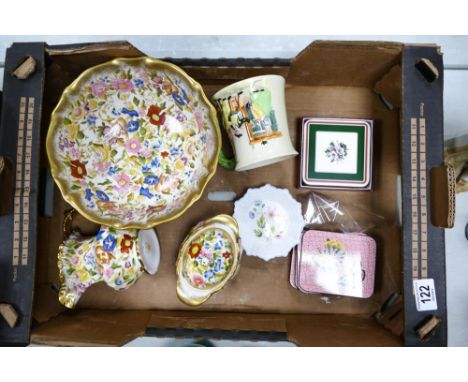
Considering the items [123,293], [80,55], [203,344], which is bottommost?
[203,344]

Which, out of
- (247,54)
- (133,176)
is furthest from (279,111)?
(133,176)

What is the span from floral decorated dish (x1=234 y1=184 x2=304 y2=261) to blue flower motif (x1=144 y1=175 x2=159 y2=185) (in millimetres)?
163

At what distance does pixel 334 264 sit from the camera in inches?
32.8

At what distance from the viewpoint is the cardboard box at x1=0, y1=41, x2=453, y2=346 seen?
2.18ft

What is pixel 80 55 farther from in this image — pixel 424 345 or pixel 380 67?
pixel 424 345

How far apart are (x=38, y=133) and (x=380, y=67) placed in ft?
1.96

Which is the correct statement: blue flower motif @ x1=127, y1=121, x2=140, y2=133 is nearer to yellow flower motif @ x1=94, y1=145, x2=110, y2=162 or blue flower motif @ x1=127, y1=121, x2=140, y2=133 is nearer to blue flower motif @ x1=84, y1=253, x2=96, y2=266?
yellow flower motif @ x1=94, y1=145, x2=110, y2=162

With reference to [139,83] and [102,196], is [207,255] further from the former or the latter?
[139,83]

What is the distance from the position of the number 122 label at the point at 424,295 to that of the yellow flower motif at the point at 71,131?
2.05 ft

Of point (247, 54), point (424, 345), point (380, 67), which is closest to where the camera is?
point (424, 345)

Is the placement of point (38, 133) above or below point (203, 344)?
above

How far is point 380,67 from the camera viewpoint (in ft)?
2.49

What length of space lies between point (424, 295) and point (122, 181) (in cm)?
56

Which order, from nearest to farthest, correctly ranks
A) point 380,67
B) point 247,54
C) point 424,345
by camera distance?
point 424,345 → point 380,67 → point 247,54
